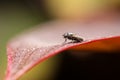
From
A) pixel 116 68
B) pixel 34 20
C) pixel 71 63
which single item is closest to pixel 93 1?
pixel 34 20

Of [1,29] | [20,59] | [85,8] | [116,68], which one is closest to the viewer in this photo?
[20,59]

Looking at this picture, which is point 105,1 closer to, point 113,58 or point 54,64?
point 54,64

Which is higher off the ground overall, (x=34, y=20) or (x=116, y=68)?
(x=34, y=20)

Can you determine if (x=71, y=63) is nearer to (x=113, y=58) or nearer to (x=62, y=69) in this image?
(x=62, y=69)

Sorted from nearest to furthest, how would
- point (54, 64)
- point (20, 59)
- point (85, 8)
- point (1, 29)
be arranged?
point (20, 59)
point (54, 64)
point (1, 29)
point (85, 8)

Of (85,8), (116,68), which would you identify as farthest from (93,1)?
(116,68)

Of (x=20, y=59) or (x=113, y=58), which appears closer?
(x=20, y=59)

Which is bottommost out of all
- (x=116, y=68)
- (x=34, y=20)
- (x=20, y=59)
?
(x=20, y=59)
